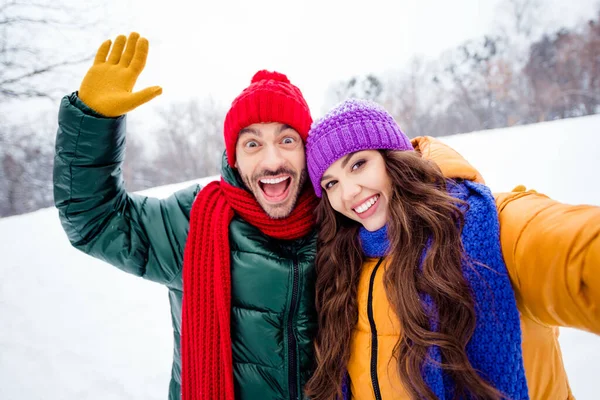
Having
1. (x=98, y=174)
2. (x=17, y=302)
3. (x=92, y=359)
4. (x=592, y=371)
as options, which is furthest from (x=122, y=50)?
(x=17, y=302)

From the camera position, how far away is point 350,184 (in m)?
1.36

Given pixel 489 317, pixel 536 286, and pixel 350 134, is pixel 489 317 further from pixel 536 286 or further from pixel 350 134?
pixel 350 134

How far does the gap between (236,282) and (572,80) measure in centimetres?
1910

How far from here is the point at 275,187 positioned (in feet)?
5.23

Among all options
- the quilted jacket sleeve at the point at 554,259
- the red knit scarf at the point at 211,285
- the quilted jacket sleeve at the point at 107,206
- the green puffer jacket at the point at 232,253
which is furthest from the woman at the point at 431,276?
the quilted jacket sleeve at the point at 107,206

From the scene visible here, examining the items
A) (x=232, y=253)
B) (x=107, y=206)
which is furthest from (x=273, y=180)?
(x=107, y=206)

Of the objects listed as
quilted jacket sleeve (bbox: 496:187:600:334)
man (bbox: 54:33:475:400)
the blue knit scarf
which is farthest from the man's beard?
quilted jacket sleeve (bbox: 496:187:600:334)

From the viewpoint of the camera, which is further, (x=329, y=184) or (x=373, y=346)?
(x=329, y=184)

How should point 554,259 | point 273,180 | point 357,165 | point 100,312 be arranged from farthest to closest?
point 100,312 → point 273,180 → point 357,165 → point 554,259

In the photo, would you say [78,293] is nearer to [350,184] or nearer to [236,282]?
[236,282]

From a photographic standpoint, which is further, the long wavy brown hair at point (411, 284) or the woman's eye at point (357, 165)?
the woman's eye at point (357, 165)

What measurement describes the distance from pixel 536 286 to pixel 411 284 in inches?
15.0

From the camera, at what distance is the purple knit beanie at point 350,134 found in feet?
4.50

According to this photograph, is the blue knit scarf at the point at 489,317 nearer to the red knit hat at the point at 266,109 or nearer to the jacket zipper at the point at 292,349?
the jacket zipper at the point at 292,349
